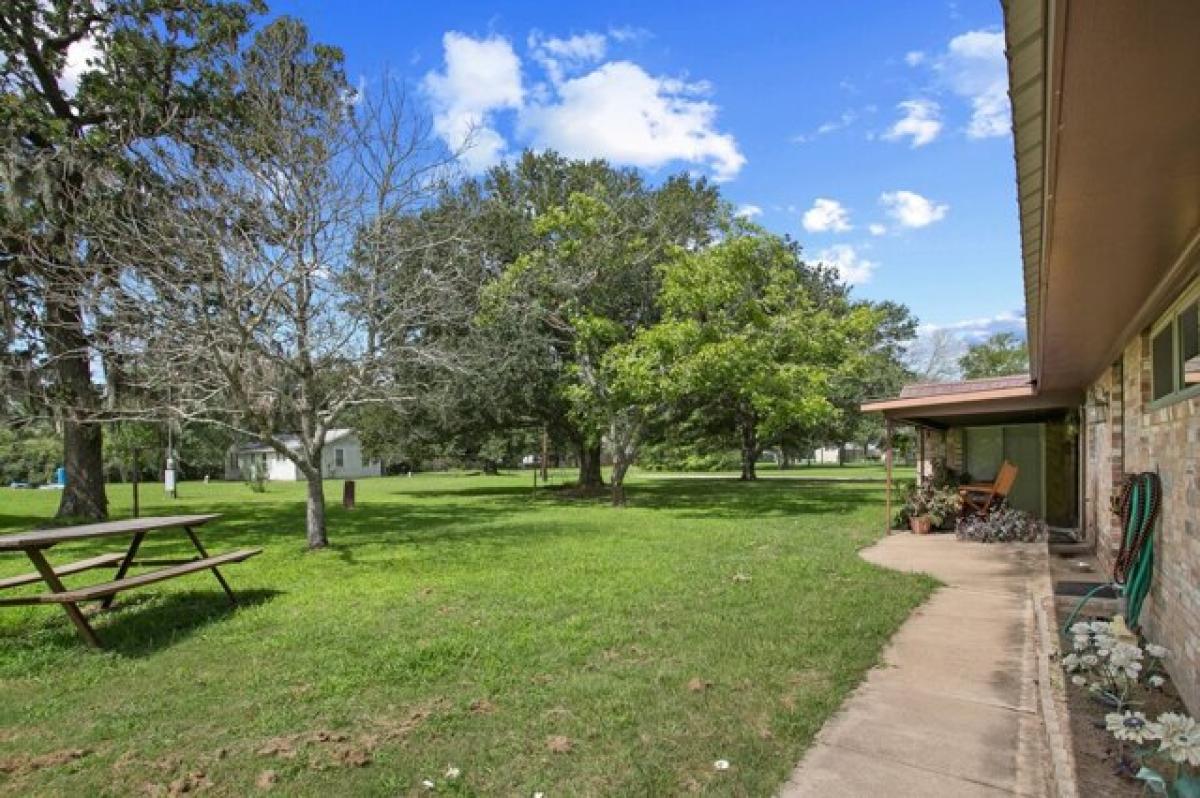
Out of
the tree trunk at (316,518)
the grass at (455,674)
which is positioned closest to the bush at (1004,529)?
the grass at (455,674)

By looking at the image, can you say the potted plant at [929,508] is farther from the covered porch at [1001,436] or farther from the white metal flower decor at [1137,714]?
the white metal flower decor at [1137,714]

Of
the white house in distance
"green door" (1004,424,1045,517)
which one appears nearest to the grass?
"green door" (1004,424,1045,517)

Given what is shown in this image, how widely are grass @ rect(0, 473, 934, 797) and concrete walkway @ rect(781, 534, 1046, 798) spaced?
188 millimetres

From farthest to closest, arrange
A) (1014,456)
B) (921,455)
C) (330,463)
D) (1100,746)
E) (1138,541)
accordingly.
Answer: (330,463), (921,455), (1014,456), (1138,541), (1100,746)

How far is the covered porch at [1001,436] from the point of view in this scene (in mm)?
11328

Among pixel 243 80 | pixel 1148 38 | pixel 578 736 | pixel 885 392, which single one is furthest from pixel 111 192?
pixel 885 392

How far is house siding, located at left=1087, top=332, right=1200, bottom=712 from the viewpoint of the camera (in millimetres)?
3768

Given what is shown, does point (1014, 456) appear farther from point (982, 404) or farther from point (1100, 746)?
point (1100, 746)

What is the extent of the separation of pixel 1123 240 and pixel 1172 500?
2017 millimetres

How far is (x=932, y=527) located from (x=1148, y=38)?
1212 cm

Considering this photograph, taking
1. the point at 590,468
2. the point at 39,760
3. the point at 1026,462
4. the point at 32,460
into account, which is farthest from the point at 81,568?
the point at 32,460

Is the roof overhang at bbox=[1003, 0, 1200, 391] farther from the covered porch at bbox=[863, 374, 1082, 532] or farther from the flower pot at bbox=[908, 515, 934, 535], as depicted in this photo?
the flower pot at bbox=[908, 515, 934, 535]

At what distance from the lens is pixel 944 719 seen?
389 centimetres

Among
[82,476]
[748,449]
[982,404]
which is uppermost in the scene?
[982,404]
